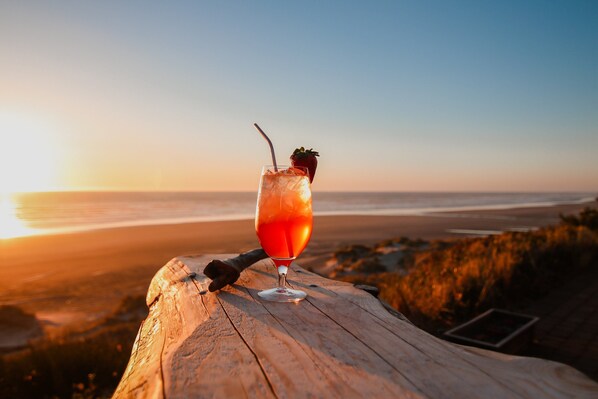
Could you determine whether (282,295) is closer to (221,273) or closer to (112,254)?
(221,273)

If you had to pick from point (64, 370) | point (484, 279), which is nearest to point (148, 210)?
point (64, 370)

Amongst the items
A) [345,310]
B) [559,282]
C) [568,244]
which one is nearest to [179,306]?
[345,310]

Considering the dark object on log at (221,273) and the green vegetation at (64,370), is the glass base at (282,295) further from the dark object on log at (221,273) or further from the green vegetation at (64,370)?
the green vegetation at (64,370)

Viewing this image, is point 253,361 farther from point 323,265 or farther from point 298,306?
point 323,265

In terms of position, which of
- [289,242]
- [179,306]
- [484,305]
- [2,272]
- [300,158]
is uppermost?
[300,158]

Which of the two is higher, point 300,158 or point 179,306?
point 300,158

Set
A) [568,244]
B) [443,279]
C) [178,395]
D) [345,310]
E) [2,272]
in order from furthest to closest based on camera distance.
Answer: [2,272], [568,244], [443,279], [345,310], [178,395]

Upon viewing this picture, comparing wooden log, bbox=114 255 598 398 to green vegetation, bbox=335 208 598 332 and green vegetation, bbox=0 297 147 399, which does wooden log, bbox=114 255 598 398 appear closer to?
green vegetation, bbox=0 297 147 399

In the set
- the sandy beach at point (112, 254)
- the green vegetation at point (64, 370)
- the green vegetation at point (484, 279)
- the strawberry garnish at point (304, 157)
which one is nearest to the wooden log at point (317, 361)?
the strawberry garnish at point (304, 157)
